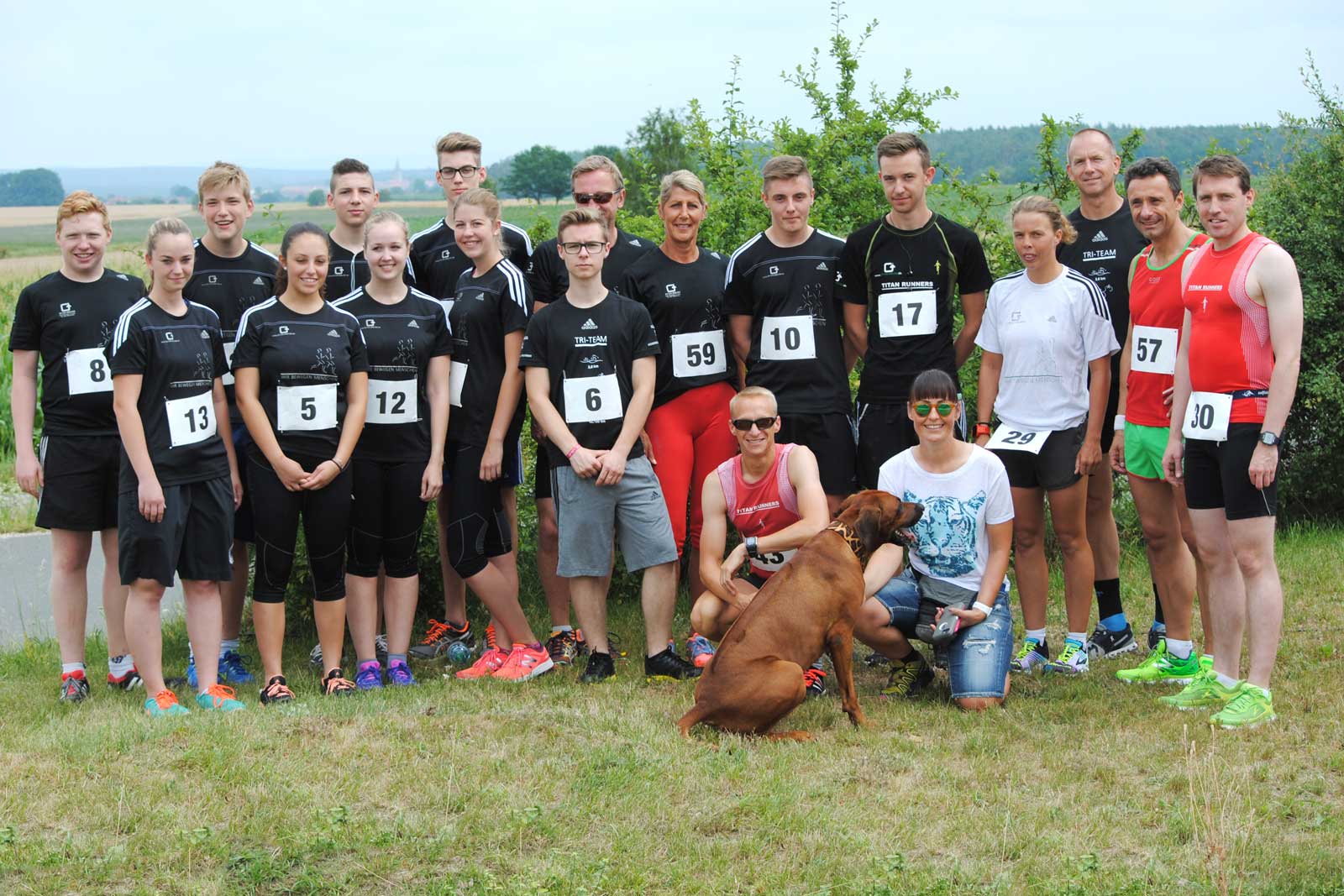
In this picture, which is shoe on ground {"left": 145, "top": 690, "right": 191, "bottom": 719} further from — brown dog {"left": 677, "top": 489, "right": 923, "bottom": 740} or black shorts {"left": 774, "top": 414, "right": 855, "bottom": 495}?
black shorts {"left": 774, "top": 414, "right": 855, "bottom": 495}

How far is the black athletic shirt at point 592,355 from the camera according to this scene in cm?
642

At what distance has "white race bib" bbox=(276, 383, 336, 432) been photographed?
20.0 ft

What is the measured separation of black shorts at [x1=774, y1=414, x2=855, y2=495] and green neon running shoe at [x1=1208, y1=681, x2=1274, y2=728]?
2.20 metres

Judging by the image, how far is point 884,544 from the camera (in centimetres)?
610

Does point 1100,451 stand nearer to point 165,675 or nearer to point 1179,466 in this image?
point 1179,466

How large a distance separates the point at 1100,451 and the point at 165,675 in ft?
17.7

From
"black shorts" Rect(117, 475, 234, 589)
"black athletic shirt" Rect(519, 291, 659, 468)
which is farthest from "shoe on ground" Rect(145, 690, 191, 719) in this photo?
"black athletic shirt" Rect(519, 291, 659, 468)

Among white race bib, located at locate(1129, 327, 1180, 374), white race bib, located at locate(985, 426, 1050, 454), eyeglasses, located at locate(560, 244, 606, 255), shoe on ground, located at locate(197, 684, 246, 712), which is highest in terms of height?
eyeglasses, located at locate(560, 244, 606, 255)

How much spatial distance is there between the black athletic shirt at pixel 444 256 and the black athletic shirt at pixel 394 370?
590mm

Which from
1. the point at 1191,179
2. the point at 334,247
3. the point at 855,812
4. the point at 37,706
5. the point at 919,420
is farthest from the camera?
the point at 334,247

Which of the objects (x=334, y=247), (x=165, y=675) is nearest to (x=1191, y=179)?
(x=334, y=247)

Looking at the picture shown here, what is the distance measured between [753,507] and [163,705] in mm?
3031

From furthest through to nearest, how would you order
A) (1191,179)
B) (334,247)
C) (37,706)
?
(334,247), (37,706), (1191,179)

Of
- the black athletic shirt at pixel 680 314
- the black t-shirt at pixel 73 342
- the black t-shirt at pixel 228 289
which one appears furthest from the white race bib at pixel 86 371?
the black athletic shirt at pixel 680 314
